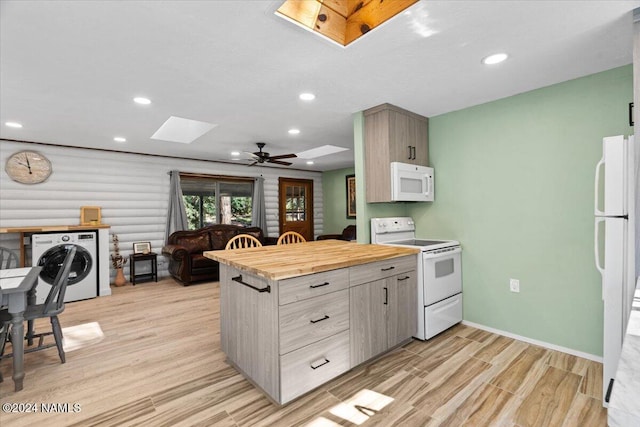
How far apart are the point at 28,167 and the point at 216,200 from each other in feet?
9.70

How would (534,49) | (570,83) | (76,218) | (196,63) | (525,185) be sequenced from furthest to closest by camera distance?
(76,218), (525,185), (570,83), (196,63), (534,49)

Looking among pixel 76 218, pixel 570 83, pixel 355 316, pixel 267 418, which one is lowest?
pixel 267 418

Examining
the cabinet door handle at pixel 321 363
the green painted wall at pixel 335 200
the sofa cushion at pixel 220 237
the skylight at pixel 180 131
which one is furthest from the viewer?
the green painted wall at pixel 335 200

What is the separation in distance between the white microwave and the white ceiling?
0.64m

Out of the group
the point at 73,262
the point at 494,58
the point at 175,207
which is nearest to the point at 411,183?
the point at 494,58

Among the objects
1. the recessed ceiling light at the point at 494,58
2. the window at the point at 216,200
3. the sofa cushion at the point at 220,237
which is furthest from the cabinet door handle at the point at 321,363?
the window at the point at 216,200

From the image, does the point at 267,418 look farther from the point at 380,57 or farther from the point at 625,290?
the point at 380,57

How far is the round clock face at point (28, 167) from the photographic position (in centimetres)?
445

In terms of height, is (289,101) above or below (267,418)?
above

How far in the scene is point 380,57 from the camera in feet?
6.97

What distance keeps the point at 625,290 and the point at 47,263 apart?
601 centimetres

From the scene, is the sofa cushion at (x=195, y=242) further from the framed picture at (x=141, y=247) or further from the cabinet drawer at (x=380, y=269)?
the cabinet drawer at (x=380, y=269)

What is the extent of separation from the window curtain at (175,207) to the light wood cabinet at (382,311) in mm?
4664

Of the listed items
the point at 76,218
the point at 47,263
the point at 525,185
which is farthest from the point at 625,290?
the point at 76,218
